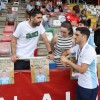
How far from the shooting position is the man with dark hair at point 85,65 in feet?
13.3

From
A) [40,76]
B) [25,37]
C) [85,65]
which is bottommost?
[40,76]

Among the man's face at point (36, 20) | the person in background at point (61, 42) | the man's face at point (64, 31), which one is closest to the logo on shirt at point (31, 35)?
the man's face at point (36, 20)

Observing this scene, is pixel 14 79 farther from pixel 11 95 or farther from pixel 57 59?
pixel 57 59

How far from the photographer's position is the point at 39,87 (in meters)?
4.66

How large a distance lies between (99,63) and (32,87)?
Result: 3.68 feet

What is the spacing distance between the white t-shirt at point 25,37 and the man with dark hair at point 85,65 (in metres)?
0.83

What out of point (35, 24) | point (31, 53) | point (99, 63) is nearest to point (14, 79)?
point (31, 53)

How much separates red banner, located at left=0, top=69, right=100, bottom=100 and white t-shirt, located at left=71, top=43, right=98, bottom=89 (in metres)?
0.47

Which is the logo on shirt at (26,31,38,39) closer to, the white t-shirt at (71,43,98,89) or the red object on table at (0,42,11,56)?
the white t-shirt at (71,43,98,89)

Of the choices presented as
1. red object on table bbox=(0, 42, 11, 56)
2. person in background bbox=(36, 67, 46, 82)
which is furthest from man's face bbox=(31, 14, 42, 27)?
red object on table bbox=(0, 42, 11, 56)

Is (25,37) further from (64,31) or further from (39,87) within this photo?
(39,87)

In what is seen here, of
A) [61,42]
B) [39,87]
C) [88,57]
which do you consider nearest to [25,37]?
[61,42]

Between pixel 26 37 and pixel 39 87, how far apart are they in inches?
32.4

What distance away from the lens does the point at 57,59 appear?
4910 mm
